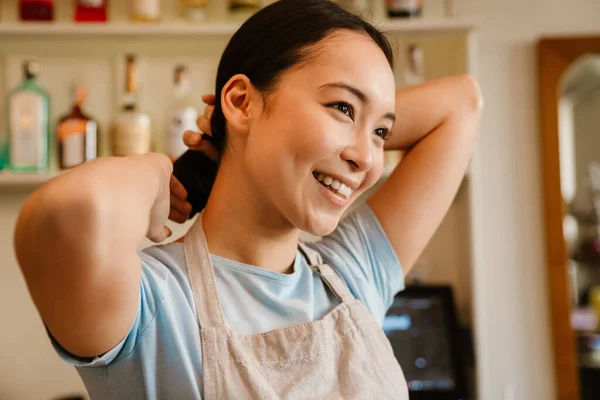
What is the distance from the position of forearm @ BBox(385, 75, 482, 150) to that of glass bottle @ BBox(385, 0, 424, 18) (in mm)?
1000

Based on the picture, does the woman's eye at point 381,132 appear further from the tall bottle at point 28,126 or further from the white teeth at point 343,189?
the tall bottle at point 28,126

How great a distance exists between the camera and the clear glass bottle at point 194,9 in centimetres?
211

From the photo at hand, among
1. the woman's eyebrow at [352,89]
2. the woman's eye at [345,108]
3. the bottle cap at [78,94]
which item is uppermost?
the bottle cap at [78,94]

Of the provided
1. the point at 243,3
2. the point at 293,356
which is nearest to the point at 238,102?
the point at 293,356

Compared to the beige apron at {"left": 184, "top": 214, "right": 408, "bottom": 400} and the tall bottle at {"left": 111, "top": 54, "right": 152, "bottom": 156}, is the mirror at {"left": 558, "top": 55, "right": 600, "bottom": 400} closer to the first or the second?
the tall bottle at {"left": 111, "top": 54, "right": 152, "bottom": 156}

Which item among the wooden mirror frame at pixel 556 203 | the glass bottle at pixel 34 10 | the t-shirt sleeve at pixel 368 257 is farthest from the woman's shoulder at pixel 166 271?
the wooden mirror frame at pixel 556 203

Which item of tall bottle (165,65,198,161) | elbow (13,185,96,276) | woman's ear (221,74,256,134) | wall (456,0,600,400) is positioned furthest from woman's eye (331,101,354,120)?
wall (456,0,600,400)

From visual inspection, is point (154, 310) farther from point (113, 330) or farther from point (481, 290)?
point (481, 290)

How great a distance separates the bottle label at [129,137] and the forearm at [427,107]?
3.67ft

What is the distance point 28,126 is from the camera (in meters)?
2.06

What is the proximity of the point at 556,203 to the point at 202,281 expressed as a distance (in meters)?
1.72

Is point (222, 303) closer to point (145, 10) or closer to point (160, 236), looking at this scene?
point (160, 236)

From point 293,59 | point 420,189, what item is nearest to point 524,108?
point 420,189

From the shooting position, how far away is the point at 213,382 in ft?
2.37
